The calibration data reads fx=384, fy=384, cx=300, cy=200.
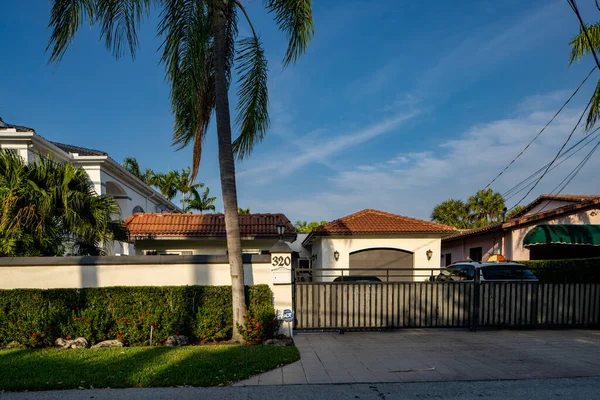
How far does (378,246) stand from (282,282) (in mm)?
9149

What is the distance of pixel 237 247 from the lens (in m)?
8.05

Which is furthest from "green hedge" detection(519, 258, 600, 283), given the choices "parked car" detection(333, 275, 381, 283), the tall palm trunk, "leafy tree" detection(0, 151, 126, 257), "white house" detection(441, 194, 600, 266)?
"leafy tree" detection(0, 151, 126, 257)

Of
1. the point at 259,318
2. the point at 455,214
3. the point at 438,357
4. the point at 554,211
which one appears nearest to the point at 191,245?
the point at 259,318

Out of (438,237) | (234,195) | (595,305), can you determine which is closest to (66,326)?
(234,195)

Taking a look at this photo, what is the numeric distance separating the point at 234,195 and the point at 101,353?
12.5 feet

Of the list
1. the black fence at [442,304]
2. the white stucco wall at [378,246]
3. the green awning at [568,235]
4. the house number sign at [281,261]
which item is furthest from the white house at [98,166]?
the green awning at [568,235]

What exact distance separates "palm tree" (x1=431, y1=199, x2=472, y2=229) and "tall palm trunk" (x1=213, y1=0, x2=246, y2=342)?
30.0 m

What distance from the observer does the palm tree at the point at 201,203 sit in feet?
137

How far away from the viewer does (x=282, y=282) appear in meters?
8.62

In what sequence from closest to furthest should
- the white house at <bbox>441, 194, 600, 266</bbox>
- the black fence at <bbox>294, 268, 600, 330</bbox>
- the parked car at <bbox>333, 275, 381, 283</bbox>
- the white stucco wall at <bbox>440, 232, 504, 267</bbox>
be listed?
the black fence at <bbox>294, 268, 600, 330</bbox>, the parked car at <bbox>333, 275, 381, 283</bbox>, the white house at <bbox>441, 194, 600, 266</bbox>, the white stucco wall at <bbox>440, 232, 504, 267</bbox>

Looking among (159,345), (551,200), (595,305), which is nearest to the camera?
(159,345)

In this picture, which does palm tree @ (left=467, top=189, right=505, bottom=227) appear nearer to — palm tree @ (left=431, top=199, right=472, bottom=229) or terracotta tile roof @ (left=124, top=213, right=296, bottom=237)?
palm tree @ (left=431, top=199, right=472, bottom=229)

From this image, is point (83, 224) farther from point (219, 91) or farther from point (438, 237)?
point (438, 237)

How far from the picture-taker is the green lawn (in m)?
5.32
